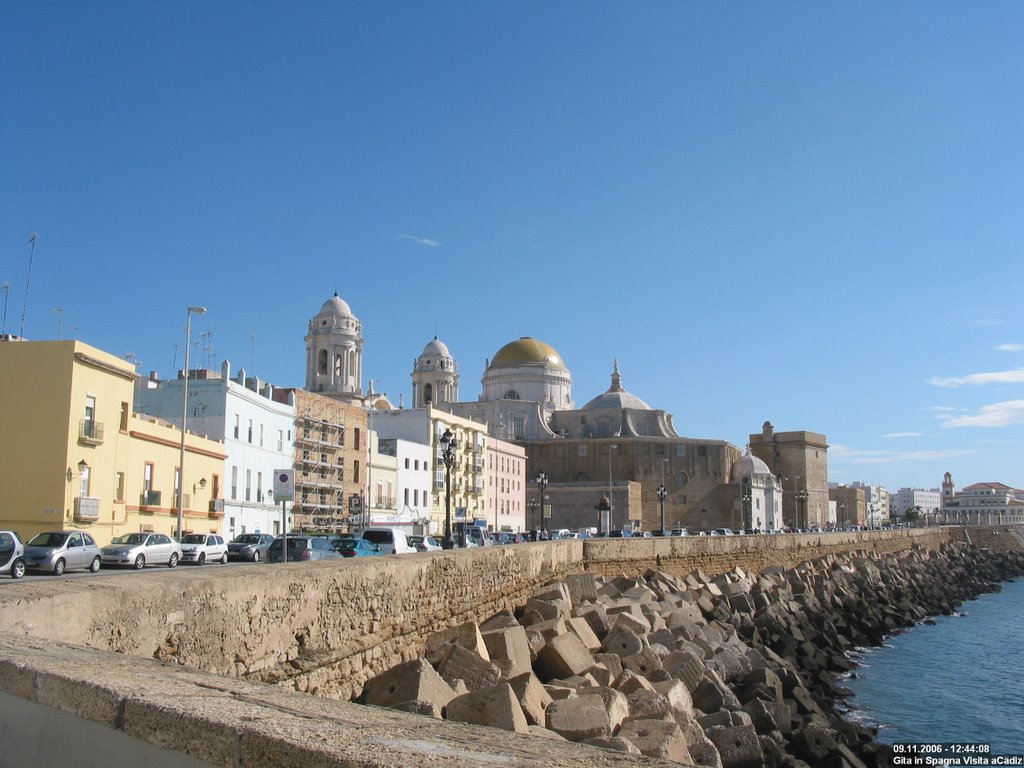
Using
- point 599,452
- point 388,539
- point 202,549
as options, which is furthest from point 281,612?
point 599,452

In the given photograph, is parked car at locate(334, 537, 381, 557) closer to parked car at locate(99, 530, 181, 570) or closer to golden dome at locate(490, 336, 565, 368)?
parked car at locate(99, 530, 181, 570)

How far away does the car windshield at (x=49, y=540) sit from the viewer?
65.2 feet

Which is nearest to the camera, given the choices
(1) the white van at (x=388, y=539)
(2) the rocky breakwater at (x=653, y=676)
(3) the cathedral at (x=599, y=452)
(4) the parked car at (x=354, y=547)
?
A: (2) the rocky breakwater at (x=653, y=676)

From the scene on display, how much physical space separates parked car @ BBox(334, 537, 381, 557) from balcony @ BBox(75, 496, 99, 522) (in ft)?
27.8

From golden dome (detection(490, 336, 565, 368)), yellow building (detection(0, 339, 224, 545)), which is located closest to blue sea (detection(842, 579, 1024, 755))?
yellow building (detection(0, 339, 224, 545))

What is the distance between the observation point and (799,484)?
104812 mm

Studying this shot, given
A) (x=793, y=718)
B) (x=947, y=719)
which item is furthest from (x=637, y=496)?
(x=793, y=718)

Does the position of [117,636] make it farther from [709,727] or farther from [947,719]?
[947,719]

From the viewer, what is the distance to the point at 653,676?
13.2 m

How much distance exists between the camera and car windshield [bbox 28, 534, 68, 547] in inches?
782

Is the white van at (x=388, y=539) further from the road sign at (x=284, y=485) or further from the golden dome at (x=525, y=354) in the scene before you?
the golden dome at (x=525, y=354)

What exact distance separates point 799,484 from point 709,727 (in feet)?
323

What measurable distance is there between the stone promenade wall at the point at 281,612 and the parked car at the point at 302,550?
7310mm

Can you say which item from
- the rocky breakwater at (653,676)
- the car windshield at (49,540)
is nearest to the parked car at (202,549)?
the car windshield at (49,540)
